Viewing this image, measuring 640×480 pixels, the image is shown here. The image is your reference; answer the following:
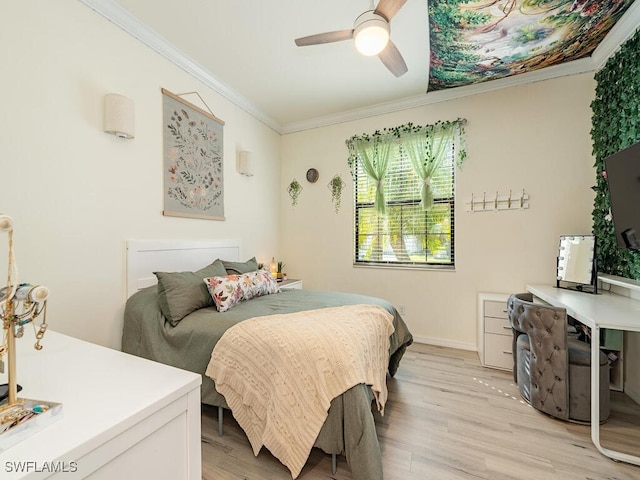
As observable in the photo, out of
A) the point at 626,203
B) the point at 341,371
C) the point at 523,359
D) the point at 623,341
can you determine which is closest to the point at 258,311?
the point at 341,371

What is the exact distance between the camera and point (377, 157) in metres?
3.59

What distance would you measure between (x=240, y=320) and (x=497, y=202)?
2.89m

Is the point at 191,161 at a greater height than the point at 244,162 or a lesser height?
lesser

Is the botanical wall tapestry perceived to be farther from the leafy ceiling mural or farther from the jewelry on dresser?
the leafy ceiling mural

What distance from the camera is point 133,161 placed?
224cm

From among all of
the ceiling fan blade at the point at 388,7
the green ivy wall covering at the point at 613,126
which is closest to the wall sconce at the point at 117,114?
the ceiling fan blade at the point at 388,7

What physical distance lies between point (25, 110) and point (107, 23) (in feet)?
3.06

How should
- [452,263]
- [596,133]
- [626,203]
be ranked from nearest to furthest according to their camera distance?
1. [626,203]
2. [596,133]
3. [452,263]

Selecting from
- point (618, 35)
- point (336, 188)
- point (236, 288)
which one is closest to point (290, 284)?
point (236, 288)

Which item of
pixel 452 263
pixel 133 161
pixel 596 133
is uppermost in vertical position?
pixel 596 133

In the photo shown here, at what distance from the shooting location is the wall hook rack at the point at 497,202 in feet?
9.72

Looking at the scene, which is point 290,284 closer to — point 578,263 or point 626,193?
point 578,263

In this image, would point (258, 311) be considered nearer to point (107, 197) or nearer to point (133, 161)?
point (107, 197)

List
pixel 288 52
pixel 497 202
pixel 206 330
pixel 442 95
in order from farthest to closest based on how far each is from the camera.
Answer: pixel 442 95
pixel 497 202
pixel 288 52
pixel 206 330
